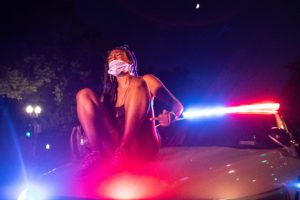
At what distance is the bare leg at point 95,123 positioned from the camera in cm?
341

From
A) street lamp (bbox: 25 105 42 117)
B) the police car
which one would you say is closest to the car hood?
the police car

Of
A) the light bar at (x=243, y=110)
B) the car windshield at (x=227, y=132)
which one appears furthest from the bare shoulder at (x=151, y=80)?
the light bar at (x=243, y=110)

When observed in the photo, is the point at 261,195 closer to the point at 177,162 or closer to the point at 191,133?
the point at 177,162

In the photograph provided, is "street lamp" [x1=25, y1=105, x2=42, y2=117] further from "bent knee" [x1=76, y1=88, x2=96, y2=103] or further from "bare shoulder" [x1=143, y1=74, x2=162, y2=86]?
"bent knee" [x1=76, y1=88, x2=96, y2=103]

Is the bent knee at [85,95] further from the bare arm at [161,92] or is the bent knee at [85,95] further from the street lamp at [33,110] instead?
the street lamp at [33,110]

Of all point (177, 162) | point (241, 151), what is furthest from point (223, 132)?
point (177, 162)

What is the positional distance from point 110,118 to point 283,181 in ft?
4.49

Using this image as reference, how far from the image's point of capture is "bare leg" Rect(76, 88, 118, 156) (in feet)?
11.2

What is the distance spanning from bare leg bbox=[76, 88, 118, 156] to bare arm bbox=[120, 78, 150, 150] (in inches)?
4.9

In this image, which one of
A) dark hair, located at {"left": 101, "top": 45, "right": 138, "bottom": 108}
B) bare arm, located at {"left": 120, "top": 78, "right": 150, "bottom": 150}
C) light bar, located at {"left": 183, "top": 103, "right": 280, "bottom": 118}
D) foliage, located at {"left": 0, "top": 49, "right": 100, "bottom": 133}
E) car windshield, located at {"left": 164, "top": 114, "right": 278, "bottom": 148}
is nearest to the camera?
bare arm, located at {"left": 120, "top": 78, "right": 150, "bottom": 150}

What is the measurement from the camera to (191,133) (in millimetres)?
4727

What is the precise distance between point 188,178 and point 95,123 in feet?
3.24

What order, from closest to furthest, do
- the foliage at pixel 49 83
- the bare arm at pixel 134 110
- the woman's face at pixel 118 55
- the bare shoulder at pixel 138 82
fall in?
1. the bare arm at pixel 134 110
2. the bare shoulder at pixel 138 82
3. the woman's face at pixel 118 55
4. the foliage at pixel 49 83

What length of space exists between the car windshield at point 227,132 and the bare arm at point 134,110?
1.12 m
